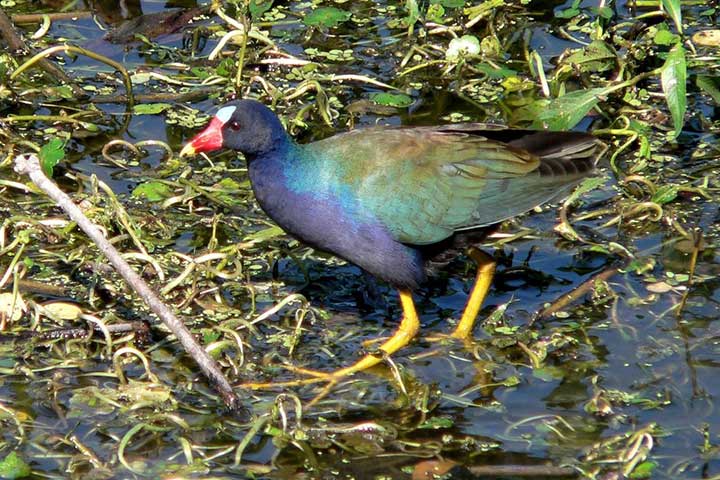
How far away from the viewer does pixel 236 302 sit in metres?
4.42

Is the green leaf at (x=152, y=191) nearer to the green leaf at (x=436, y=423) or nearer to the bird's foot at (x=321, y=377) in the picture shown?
the bird's foot at (x=321, y=377)

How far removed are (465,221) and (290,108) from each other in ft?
5.28

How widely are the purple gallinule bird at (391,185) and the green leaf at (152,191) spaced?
751mm

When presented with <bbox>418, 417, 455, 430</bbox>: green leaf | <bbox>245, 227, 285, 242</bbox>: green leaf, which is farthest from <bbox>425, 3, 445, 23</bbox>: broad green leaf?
<bbox>418, 417, 455, 430</bbox>: green leaf

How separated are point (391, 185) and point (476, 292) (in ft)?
1.73

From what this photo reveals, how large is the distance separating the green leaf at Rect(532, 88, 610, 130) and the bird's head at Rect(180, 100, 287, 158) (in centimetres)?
130

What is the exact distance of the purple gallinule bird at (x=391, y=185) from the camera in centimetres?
402

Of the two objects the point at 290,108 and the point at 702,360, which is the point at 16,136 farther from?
the point at 702,360

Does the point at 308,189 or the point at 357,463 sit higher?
the point at 308,189

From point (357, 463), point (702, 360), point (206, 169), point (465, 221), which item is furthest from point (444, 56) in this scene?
point (357, 463)

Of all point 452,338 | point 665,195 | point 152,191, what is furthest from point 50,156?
point 665,195

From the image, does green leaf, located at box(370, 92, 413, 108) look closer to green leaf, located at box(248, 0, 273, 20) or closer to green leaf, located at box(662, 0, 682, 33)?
green leaf, located at box(248, 0, 273, 20)

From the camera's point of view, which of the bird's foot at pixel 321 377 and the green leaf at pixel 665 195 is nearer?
the bird's foot at pixel 321 377

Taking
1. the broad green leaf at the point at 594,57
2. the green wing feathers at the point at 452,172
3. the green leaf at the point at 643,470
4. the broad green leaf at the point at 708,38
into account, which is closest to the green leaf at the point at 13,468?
the green wing feathers at the point at 452,172
